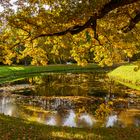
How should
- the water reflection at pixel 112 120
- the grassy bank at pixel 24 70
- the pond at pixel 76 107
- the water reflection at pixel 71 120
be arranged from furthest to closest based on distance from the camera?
the grassy bank at pixel 24 70 < the pond at pixel 76 107 < the water reflection at pixel 112 120 < the water reflection at pixel 71 120

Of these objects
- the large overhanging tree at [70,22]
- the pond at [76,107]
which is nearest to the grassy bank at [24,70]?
the pond at [76,107]

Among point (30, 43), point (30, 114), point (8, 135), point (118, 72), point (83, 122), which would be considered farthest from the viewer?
point (118, 72)

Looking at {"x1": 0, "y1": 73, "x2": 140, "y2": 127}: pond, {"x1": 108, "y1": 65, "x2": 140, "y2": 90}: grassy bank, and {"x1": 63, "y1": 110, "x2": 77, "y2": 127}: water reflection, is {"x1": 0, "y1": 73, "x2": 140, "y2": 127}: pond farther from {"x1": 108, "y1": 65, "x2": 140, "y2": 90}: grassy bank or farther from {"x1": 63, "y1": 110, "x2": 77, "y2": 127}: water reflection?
{"x1": 108, "y1": 65, "x2": 140, "y2": 90}: grassy bank

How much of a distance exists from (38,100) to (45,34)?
1721 cm

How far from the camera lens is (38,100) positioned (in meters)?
38.2

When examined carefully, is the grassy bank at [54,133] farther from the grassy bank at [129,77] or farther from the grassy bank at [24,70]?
the grassy bank at [24,70]

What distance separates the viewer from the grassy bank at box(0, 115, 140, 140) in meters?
17.9

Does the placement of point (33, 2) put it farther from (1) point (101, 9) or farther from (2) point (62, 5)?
(1) point (101, 9)

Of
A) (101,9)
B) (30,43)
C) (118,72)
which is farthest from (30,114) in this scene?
(118,72)

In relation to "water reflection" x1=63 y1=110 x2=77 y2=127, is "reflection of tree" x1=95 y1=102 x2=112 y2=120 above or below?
below

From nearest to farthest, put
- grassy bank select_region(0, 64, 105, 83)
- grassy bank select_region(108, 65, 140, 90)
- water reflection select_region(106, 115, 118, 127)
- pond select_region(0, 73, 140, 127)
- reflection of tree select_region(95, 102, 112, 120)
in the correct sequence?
1. water reflection select_region(106, 115, 118, 127)
2. pond select_region(0, 73, 140, 127)
3. reflection of tree select_region(95, 102, 112, 120)
4. grassy bank select_region(108, 65, 140, 90)
5. grassy bank select_region(0, 64, 105, 83)

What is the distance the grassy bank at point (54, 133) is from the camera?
17.9 m

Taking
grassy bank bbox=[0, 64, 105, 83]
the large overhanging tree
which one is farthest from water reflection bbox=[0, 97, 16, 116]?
grassy bank bbox=[0, 64, 105, 83]

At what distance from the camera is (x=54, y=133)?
61.4 ft
